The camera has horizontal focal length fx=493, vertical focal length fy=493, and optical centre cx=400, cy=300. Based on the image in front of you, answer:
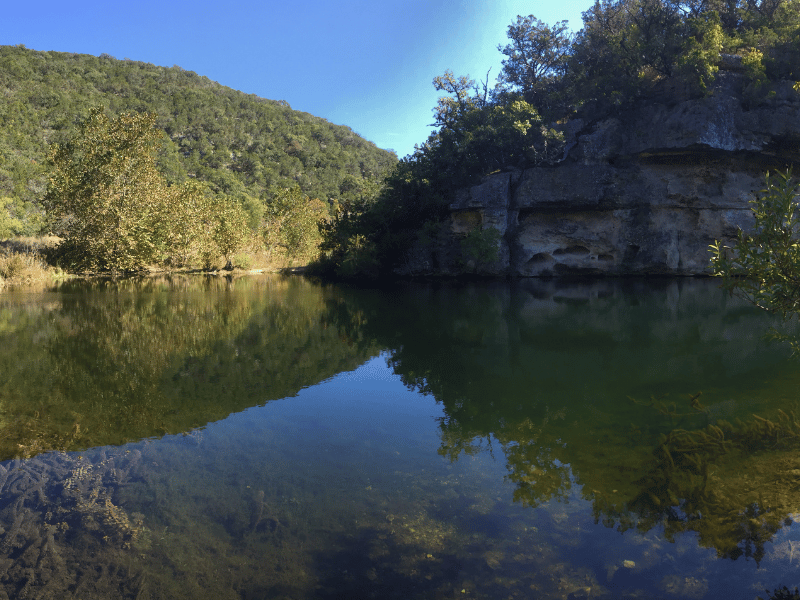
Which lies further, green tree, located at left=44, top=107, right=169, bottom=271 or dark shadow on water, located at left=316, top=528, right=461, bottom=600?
green tree, located at left=44, top=107, right=169, bottom=271

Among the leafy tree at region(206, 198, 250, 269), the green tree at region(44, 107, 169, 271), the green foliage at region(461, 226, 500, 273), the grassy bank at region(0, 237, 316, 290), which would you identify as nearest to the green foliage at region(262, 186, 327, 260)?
the grassy bank at region(0, 237, 316, 290)

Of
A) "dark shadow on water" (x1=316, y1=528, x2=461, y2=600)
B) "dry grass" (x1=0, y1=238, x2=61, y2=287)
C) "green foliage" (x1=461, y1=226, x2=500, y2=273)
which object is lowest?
"dark shadow on water" (x1=316, y1=528, x2=461, y2=600)

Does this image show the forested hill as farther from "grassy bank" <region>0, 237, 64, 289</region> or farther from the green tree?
"grassy bank" <region>0, 237, 64, 289</region>

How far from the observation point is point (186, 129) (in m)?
69.4

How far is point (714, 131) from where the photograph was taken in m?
28.2

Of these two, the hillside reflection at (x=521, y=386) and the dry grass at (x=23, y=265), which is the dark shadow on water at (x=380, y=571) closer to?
the hillside reflection at (x=521, y=386)

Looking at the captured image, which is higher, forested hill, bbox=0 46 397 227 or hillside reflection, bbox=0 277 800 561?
forested hill, bbox=0 46 397 227

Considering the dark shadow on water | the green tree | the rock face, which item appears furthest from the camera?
the rock face

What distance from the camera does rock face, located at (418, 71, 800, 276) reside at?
93.7 ft

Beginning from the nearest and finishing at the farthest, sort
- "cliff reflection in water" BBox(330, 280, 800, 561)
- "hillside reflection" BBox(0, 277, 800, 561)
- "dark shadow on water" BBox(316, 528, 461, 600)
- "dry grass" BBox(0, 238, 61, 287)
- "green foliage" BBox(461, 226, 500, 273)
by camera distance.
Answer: "dark shadow on water" BBox(316, 528, 461, 600)
"cliff reflection in water" BBox(330, 280, 800, 561)
"hillside reflection" BBox(0, 277, 800, 561)
"dry grass" BBox(0, 238, 61, 287)
"green foliage" BBox(461, 226, 500, 273)

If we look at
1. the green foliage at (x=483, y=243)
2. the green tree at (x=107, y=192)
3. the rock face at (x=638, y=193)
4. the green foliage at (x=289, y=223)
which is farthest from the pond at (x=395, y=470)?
the green foliage at (x=289, y=223)

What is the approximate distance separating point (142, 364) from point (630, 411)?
8.00m

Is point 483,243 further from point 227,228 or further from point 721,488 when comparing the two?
point 721,488

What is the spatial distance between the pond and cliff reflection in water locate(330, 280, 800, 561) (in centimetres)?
4
